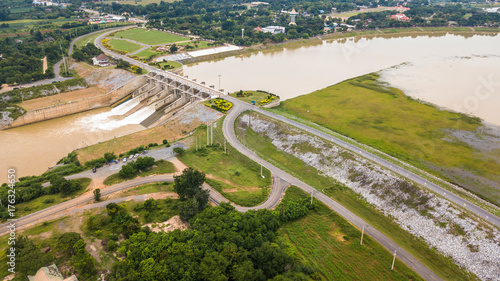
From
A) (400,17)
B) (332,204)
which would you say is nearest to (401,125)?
(332,204)

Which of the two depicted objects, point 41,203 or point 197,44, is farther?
point 197,44

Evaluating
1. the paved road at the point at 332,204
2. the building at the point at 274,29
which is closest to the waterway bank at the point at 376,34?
A: the building at the point at 274,29

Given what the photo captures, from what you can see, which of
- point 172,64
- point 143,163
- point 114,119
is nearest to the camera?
point 143,163

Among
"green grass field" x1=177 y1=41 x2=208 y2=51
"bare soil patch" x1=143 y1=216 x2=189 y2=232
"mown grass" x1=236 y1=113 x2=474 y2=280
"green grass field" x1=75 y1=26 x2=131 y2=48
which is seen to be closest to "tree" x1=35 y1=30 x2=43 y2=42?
"green grass field" x1=75 y1=26 x2=131 y2=48

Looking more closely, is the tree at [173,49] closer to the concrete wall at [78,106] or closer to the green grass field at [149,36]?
the green grass field at [149,36]

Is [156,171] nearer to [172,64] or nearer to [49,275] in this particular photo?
[49,275]

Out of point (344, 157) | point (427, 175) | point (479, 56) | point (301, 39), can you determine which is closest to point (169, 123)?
point (344, 157)

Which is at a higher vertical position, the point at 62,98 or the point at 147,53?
the point at 147,53

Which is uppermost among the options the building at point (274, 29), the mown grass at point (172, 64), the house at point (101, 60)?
the building at point (274, 29)
